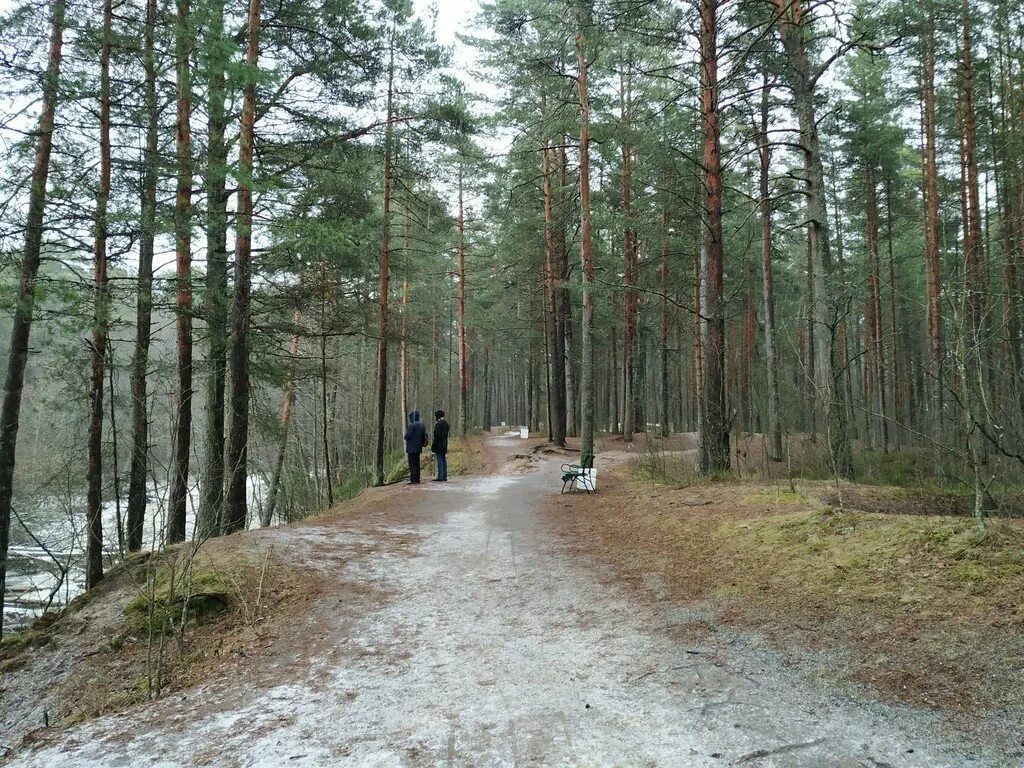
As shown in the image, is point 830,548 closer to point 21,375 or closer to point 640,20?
point 640,20

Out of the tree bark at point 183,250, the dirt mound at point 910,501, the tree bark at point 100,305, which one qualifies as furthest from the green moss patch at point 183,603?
the dirt mound at point 910,501

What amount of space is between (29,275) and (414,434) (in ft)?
24.1

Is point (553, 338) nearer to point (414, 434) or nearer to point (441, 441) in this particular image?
point (441, 441)

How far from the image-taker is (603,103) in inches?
629

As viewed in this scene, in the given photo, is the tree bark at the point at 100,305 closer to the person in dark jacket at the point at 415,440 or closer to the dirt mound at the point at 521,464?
the person in dark jacket at the point at 415,440

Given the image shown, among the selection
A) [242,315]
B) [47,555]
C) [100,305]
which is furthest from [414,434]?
[47,555]

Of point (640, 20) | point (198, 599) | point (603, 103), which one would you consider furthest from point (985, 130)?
point (198, 599)

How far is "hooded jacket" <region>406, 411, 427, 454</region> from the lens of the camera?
43.7ft

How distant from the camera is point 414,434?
44.3 feet

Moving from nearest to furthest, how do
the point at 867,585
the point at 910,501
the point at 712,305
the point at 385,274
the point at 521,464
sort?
the point at 867,585 < the point at 910,501 < the point at 712,305 < the point at 385,274 < the point at 521,464

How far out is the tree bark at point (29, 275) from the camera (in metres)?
8.41

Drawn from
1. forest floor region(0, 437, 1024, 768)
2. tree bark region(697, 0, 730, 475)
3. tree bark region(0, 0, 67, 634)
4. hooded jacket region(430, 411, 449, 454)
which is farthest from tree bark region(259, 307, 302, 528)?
tree bark region(697, 0, 730, 475)

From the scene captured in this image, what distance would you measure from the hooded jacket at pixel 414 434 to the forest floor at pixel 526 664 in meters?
5.85

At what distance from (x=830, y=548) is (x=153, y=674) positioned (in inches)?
216
